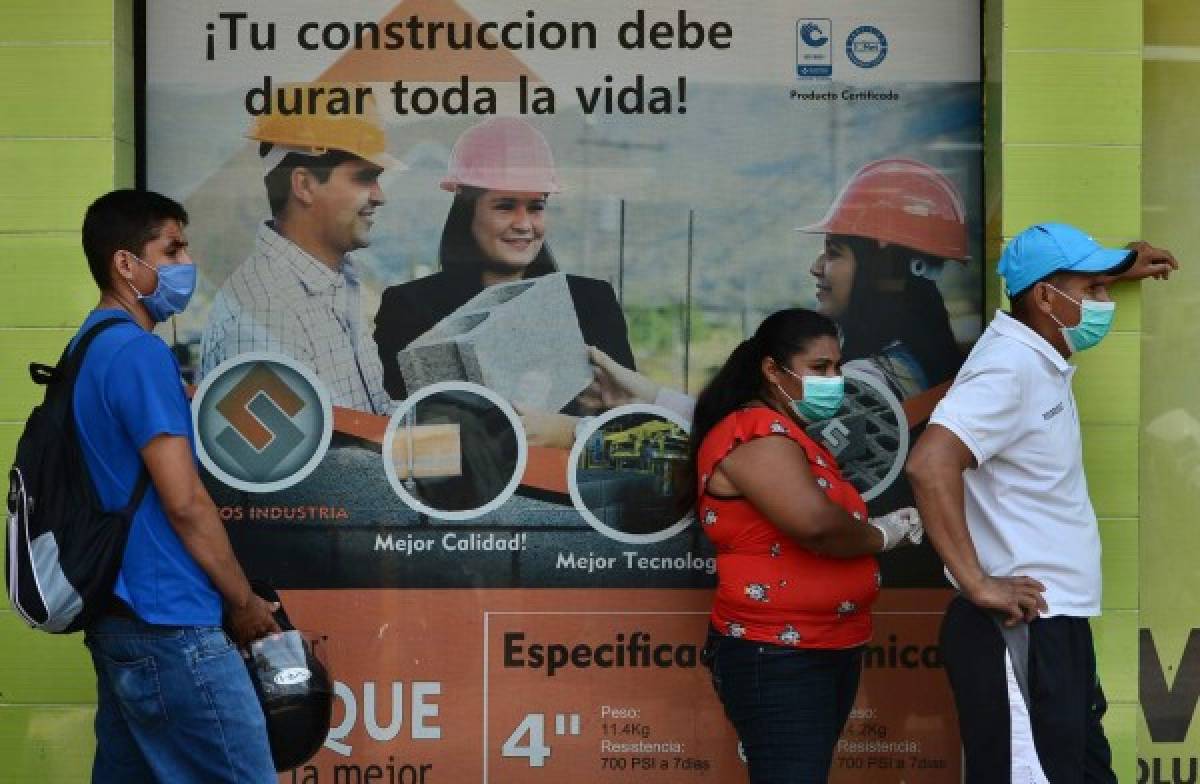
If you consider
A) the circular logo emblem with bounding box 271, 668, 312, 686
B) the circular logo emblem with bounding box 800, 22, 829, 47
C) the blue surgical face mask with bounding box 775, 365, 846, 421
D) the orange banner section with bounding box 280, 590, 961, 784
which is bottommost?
the orange banner section with bounding box 280, 590, 961, 784

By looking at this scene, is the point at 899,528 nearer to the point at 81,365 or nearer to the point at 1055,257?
the point at 1055,257

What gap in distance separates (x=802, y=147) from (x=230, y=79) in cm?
185

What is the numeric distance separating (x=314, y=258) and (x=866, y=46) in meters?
1.90

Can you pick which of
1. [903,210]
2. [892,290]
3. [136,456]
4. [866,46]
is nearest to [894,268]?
[892,290]

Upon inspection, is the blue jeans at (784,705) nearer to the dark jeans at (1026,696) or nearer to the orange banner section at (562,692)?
the dark jeans at (1026,696)

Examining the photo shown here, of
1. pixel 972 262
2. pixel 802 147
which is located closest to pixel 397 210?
pixel 802 147

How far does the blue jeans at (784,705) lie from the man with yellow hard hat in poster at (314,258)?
1580 mm

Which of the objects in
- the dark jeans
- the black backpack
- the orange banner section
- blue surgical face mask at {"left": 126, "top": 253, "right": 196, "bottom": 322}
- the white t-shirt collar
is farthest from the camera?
the orange banner section

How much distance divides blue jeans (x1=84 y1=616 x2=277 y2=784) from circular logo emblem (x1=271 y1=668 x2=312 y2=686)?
0.39 ft

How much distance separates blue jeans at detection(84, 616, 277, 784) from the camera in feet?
12.6

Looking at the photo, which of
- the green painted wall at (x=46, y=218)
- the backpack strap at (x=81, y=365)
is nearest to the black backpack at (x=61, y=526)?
the backpack strap at (x=81, y=365)

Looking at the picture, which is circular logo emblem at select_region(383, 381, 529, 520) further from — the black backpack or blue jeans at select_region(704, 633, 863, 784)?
the black backpack

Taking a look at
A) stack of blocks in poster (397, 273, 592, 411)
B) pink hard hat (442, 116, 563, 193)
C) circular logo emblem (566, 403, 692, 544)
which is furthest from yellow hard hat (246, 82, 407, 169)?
circular logo emblem (566, 403, 692, 544)

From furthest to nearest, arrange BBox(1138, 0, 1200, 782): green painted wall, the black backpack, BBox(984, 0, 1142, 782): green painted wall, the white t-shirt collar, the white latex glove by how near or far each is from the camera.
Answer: BBox(1138, 0, 1200, 782): green painted wall < BBox(984, 0, 1142, 782): green painted wall < the white latex glove < the white t-shirt collar < the black backpack
